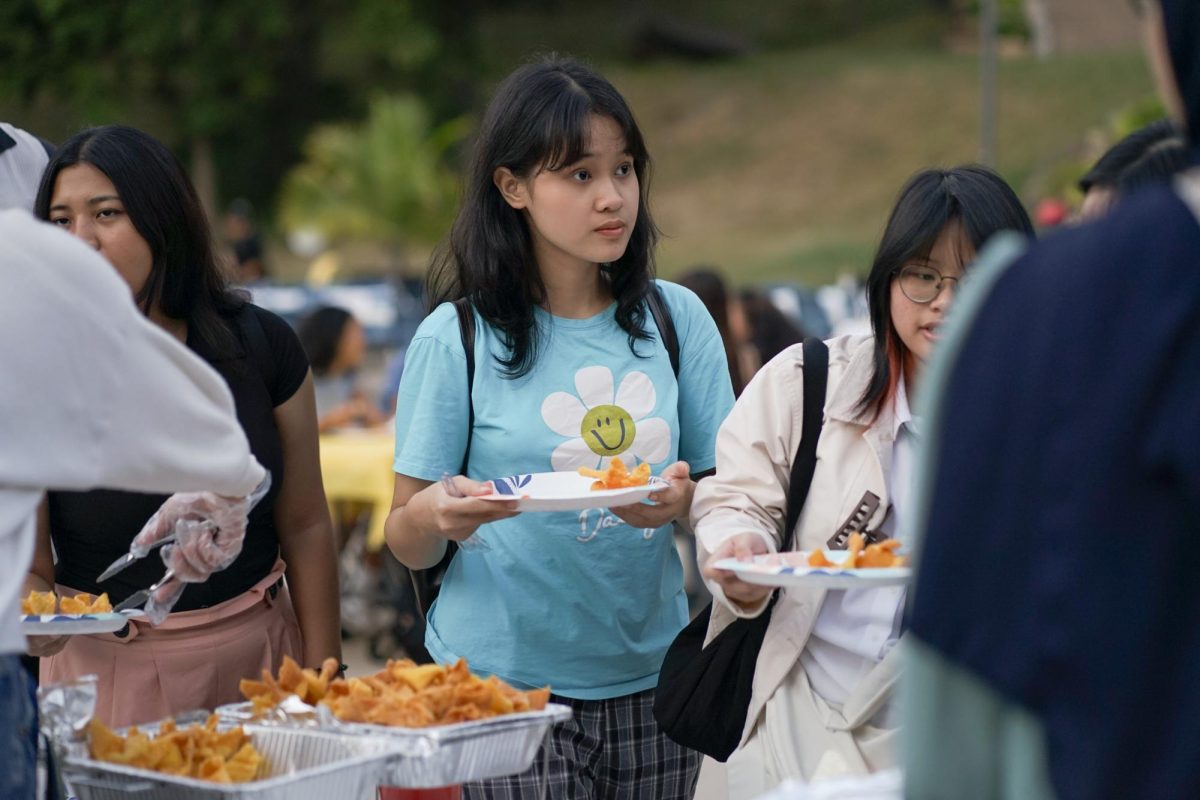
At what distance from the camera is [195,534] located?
2512 mm

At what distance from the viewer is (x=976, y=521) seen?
4.78 ft

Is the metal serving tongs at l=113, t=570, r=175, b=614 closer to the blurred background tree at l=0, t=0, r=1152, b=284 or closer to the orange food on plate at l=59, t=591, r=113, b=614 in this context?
the orange food on plate at l=59, t=591, r=113, b=614

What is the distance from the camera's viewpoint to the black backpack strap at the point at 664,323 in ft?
10.2

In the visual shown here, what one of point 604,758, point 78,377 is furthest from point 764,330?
point 78,377

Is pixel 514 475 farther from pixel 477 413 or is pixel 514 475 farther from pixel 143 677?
pixel 143 677

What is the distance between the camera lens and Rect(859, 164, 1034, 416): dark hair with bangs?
2695 mm

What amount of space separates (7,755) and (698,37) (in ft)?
128

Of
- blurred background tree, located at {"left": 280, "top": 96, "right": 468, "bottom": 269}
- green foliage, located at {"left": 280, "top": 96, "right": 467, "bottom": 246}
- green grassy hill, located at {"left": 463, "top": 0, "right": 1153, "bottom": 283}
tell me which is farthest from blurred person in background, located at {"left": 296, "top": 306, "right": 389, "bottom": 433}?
green grassy hill, located at {"left": 463, "top": 0, "right": 1153, "bottom": 283}

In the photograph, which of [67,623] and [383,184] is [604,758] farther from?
[383,184]

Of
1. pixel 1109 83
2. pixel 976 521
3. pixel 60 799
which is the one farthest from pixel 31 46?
pixel 1109 83

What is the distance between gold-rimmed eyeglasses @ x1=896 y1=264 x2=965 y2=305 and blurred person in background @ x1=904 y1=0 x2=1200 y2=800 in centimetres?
122

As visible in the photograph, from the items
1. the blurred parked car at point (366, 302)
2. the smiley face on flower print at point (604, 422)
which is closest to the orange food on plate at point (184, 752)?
the smiley face on flower print at point (604, 422)

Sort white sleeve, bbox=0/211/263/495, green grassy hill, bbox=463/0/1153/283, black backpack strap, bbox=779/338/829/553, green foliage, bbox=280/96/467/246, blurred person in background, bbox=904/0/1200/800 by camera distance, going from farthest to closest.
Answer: green grassy hill, bbox=463/0/1153/283
green foliage, bbox=280/96/467/246
black backpack strap, bbox=779/338/829/553
white sleeve, bbox=0/211/263/495
blurred person in background, bbox=904/0/1200/800

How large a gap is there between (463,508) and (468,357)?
424 millimetres
